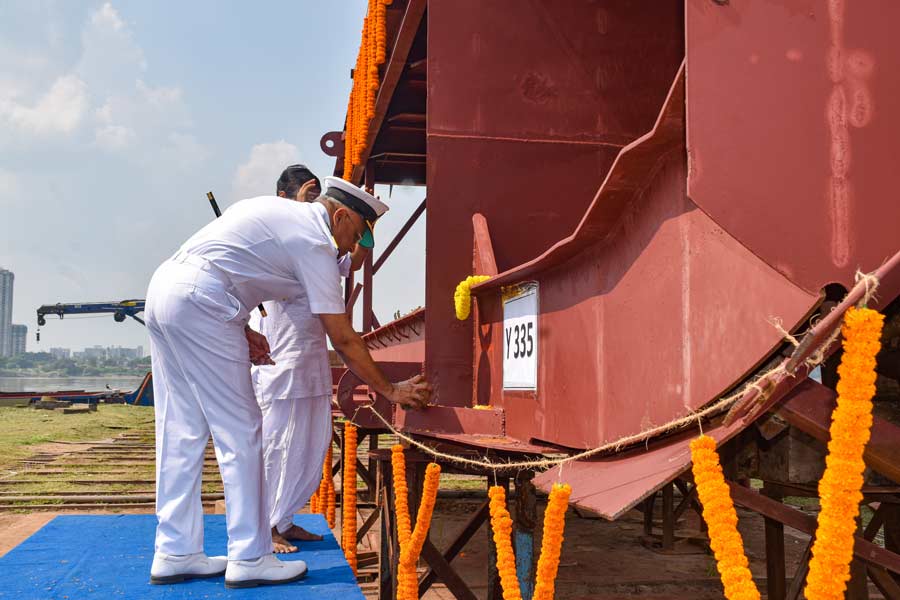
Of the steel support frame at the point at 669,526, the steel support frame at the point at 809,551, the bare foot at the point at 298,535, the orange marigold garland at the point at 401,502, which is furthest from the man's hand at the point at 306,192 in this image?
the steel support frame at the point at 669,526

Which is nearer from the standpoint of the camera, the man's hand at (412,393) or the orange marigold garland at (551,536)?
the orange marigold garland at (551,536)

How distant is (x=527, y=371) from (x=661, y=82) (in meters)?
2.62

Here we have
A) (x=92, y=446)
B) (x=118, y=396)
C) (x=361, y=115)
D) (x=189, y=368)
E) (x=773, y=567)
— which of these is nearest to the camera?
(x=189, y=368)

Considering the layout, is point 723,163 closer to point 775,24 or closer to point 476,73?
point 775,24

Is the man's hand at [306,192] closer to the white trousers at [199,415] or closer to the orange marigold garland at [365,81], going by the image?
the white trousers at [199,415]

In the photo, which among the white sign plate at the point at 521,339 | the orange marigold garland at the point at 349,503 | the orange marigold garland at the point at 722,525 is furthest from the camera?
the orange marigold garland at the point at 349,503

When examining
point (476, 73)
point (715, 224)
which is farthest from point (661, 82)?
point (715, 224)

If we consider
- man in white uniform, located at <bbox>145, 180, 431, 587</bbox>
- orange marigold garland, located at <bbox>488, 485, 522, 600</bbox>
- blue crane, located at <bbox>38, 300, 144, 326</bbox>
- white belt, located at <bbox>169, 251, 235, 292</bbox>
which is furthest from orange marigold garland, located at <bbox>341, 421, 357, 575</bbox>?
blue crane, located at <bbox>38, 300, 144, 326</bbox>

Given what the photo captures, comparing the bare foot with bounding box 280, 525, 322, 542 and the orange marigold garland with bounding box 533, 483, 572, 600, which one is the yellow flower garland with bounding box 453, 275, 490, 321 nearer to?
the bare foot with bounding box 280, 525, 322, 542

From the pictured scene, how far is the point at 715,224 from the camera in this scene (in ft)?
7.34

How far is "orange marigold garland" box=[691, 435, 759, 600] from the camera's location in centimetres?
169

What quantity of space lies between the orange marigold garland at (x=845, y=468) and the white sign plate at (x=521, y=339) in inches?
90.8

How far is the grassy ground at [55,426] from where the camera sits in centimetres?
1931

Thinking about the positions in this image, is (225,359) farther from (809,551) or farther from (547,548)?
(809,551)
